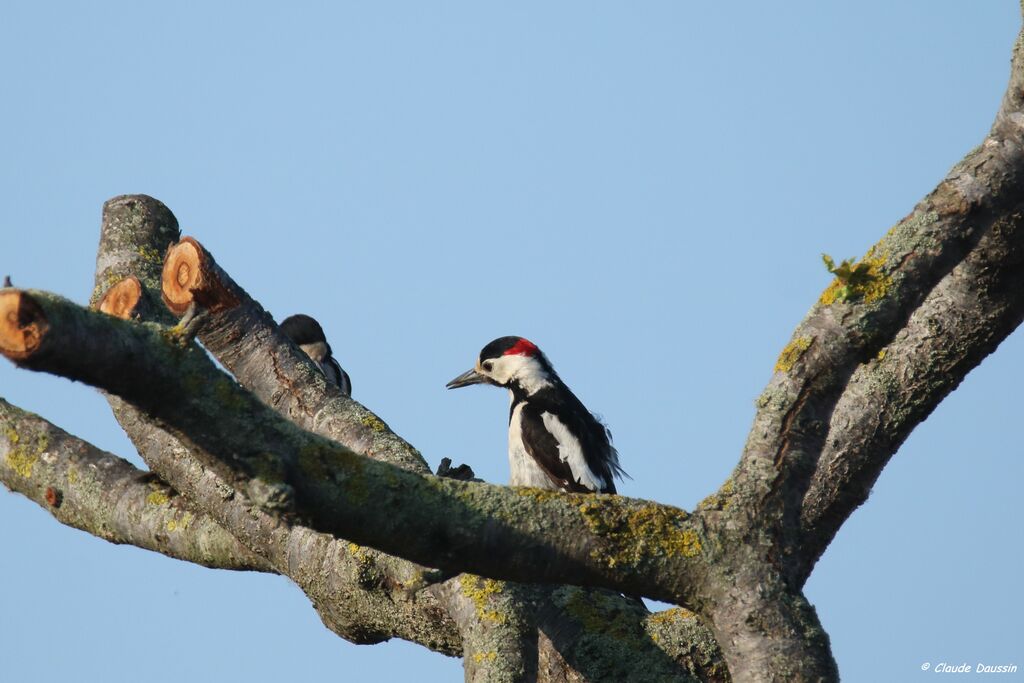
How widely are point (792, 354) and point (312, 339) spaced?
30.4ft

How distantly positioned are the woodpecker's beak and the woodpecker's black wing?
0.90 m

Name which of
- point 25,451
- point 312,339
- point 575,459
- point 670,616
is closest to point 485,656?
point 670,616

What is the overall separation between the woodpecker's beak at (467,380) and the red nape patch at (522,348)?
0.40 m

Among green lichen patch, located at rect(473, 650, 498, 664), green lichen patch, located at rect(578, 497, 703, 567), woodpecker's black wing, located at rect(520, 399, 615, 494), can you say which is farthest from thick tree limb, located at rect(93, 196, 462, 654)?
woodpecker's black wing, located at rect(520, 399, 615, 494)

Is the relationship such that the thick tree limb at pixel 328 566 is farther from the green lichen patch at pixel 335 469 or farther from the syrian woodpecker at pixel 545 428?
the syrian woodpecker at pixel 545 428

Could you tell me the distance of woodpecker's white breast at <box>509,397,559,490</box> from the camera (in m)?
9.23

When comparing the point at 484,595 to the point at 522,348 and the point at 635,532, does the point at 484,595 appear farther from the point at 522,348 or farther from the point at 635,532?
the point at 522,348

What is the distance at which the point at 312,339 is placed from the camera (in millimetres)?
12398

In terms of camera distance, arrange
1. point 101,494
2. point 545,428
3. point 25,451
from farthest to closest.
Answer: point 545,428 → point 25,451 → point 101,494

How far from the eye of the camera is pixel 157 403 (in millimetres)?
2725

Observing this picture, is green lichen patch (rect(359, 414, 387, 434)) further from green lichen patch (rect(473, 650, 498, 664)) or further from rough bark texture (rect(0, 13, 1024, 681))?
green lichen patch (rect(473, 650, 498, 664))

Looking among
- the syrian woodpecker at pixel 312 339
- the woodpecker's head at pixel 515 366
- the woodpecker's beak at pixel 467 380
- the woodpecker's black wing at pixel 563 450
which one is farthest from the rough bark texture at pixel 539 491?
the syrian woodpecker at pixel 312 339

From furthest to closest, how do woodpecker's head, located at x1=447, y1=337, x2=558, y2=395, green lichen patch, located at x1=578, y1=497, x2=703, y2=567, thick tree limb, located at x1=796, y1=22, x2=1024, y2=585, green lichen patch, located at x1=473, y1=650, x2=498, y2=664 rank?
woodpecker's head, located at x1=447, y1=337, x2=558, y2=395, green lichen patch, located at x1=473, y1=650, x2=498, y2=664, thick tree limb, located at x1=796, y1=22, x2=1024, y2=585, green lichen patch, located at x1=578, y1=497, x2=703, y2=567

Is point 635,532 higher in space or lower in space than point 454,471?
lower
